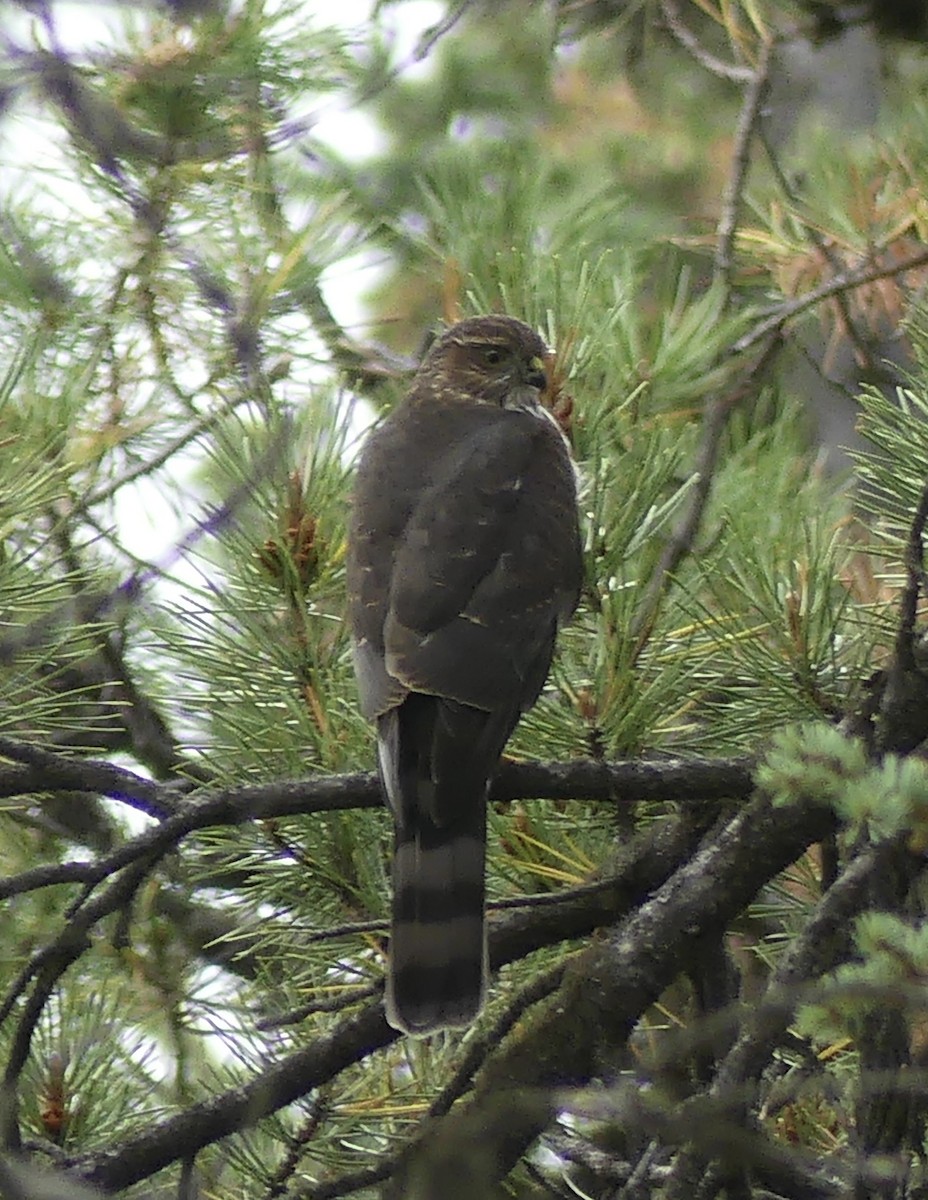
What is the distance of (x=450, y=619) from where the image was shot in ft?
9.26

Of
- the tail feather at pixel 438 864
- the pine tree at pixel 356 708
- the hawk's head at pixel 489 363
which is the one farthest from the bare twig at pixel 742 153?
the tail feather at pixel 438 864

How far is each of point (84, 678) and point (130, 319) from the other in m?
0.69

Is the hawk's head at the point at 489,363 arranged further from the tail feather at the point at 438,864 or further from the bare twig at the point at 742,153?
the tail feather at the point at 438,864

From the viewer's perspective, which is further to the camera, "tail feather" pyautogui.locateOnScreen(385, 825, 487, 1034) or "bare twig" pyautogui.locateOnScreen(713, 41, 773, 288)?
"bare twig" pyautogui.locateOnScreen(713, 41, 773, 288)

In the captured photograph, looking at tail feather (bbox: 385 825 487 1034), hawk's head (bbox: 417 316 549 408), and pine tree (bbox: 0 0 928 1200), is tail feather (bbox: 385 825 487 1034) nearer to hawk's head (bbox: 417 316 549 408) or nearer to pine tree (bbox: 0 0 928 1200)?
pine tree (bbox: 0 0 928 1200)

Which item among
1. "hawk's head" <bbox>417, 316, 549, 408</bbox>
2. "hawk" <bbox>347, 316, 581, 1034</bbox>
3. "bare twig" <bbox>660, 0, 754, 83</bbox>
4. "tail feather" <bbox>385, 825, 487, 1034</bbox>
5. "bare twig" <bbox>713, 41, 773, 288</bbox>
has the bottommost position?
"tail feather" <bbox>385, 825, 487, 1034</bbox>

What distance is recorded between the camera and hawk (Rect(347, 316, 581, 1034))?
8.23 feet

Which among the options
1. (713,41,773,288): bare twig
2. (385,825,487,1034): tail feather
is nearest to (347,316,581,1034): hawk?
(385,825,487,1034): tail feather

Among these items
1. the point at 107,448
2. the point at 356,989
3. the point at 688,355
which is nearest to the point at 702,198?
the point at 688,355

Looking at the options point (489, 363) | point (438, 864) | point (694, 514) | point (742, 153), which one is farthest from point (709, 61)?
point (438, 864)

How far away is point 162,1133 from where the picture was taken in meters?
2.28

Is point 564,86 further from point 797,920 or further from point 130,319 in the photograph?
point 797,920

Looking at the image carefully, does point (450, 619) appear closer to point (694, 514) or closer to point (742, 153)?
point (694, 514)

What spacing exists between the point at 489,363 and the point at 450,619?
80cm
